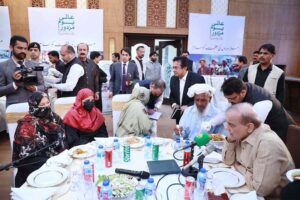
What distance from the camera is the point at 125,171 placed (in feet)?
4.80

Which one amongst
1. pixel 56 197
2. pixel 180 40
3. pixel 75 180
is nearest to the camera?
pixel 56 197

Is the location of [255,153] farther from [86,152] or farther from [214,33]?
[214,33]

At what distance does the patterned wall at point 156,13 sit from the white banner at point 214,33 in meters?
0.85

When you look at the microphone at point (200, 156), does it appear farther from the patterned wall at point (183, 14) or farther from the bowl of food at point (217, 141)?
the patterned wall at point (183, 14)

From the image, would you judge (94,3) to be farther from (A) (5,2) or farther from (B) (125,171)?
(B) (125,171)

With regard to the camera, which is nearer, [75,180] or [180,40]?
[75,180]

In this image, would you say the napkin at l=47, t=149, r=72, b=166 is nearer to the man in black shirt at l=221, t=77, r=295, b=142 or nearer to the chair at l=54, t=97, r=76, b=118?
the chair at l=54, t=97, r=76, b=118

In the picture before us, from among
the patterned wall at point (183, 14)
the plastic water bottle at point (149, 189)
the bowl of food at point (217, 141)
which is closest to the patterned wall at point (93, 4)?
the patterned wall at point (183, 14)

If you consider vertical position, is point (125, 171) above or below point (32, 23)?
below

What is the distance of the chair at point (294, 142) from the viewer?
1.78 m

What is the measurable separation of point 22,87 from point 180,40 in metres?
5.40

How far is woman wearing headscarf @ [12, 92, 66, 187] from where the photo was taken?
6.20 ft

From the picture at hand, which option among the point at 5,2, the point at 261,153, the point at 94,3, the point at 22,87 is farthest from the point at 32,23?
the point at 261,153

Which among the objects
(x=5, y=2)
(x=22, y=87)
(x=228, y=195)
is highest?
(x=5, y=2)
